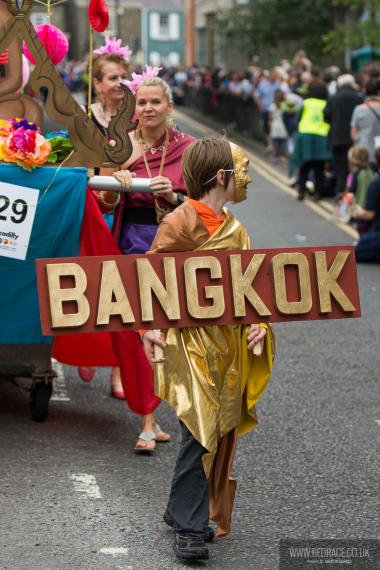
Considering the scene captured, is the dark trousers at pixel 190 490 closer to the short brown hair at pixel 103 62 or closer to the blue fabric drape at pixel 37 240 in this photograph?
the blue fabric drape at pixel 37 240

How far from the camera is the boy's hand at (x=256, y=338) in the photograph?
5.21 metres

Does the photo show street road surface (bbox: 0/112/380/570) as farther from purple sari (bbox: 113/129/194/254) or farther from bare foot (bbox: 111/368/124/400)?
purple sari (bbox: 113/129/194/254)

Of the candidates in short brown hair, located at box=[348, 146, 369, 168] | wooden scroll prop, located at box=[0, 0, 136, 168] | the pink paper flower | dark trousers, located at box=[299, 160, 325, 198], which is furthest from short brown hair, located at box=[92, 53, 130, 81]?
dark trousers, located at box=[299, 160, 325, 198]

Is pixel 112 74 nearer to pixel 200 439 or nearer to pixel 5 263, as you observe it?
pixel 5 263

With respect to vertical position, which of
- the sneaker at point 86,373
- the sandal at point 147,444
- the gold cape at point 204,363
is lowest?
the sneaker at point 86,373

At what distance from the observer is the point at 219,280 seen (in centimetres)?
514

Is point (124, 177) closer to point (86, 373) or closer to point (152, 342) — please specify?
point (152, 342)

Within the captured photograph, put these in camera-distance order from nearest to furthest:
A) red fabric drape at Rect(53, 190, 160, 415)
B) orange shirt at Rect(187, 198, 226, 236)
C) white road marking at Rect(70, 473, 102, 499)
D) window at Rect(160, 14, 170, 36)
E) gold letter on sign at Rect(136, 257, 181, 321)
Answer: gold letter on sign at Rect(136, 257, 181, 321)
orange shirt at Rect(187, 198, 226, 236)
white road marking at Rect(70, 473, 102, 499)
red fabric drape at Rect(53, 190, 160, 415)
window at Rect(160, 14, 170, 36)

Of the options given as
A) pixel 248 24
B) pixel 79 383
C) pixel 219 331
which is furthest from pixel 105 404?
pixel 248 24

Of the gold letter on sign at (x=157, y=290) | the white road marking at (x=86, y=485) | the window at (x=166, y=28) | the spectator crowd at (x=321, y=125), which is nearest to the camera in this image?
the gold letter on sign at (x=157, y=290)

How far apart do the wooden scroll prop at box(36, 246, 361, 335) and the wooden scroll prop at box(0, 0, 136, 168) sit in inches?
61.1

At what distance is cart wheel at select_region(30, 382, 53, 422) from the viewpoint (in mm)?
7230

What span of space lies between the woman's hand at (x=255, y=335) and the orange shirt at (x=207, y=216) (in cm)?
40

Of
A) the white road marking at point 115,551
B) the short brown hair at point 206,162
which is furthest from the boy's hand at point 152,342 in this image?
the white road marking at point 115,551
